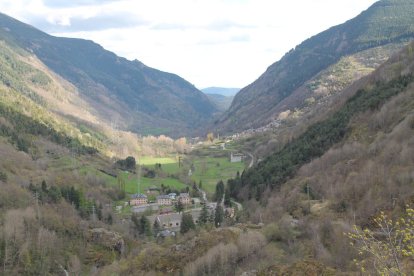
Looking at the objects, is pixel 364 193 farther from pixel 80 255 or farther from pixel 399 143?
→ pixel 80 255

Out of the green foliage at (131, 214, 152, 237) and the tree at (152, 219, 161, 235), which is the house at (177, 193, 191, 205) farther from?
the green foliage at (131, 214, 152, 237)

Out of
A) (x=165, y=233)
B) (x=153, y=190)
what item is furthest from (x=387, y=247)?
(x=153, y=190)

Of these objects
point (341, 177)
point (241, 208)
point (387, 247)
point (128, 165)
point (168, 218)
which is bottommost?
point (168, 218)

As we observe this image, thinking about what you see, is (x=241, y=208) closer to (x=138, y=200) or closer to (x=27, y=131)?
(x=138, y=200)

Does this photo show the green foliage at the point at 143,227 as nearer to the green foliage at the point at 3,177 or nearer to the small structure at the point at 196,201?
the small structure at the point at 196,201

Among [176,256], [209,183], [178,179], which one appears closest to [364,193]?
[176,256]

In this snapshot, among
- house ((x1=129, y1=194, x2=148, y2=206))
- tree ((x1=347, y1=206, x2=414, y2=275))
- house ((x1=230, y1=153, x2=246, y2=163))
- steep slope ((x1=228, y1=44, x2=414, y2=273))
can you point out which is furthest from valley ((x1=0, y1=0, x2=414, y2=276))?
house ((x1=230, y1=153, x2=246, y2=163))
